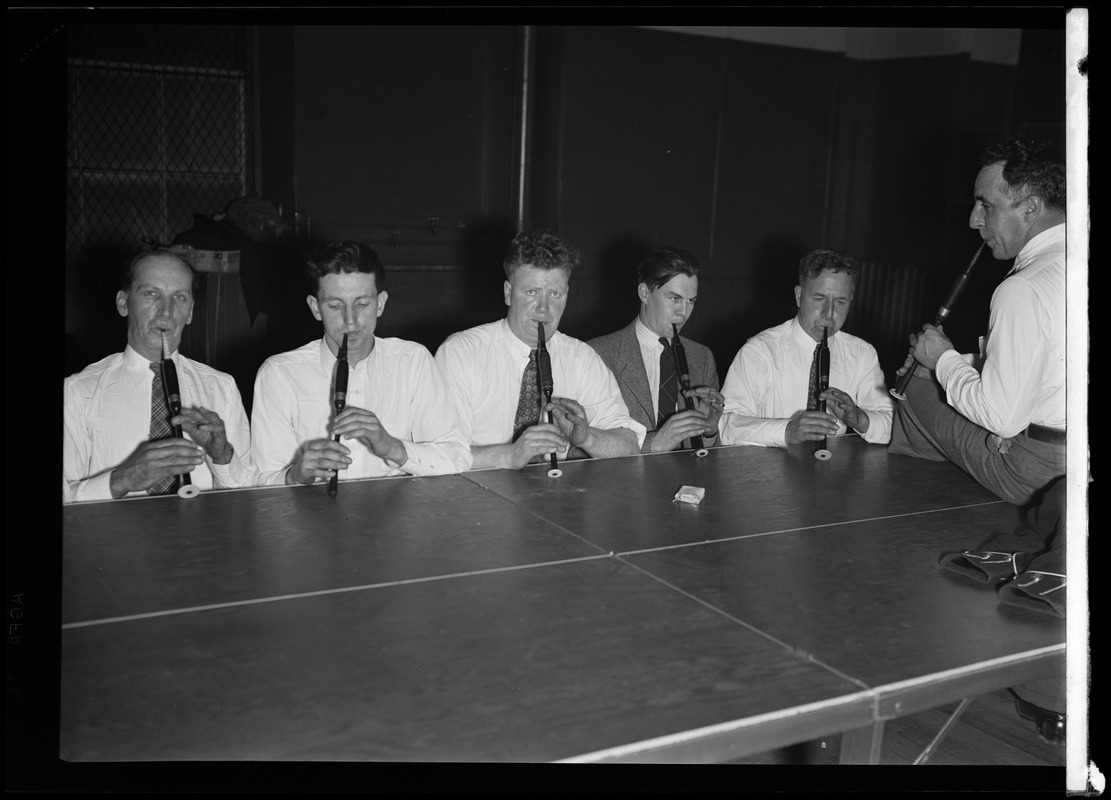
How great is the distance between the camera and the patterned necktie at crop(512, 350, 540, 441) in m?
3.33

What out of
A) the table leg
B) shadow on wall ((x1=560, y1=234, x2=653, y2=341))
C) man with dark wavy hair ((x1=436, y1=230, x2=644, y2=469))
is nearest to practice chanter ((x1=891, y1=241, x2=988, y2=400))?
man with dark wavy hair ((x1=436, y1=230, x2=644, y2=469))

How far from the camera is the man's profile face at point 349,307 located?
2.95 meters

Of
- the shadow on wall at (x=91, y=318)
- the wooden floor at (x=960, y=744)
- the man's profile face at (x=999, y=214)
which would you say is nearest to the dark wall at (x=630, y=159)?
the shadow on wall at (x=91, y=318)

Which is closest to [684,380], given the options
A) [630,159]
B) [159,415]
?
[159,415]

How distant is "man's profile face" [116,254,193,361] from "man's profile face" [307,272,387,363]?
36 centimetres

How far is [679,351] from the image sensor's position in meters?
3.37

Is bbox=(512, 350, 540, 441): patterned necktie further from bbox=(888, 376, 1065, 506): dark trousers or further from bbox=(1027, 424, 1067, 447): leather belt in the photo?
bbox=(1027, 424, 1067, 447): leather belt

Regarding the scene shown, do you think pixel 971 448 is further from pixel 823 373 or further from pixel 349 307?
pixel 349 307

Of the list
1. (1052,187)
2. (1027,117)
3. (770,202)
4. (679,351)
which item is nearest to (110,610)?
(679,351)

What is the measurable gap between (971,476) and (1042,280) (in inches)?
22.9

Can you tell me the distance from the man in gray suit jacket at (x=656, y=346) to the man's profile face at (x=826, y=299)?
16.6 inches

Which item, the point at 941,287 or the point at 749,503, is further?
the point at 941,287

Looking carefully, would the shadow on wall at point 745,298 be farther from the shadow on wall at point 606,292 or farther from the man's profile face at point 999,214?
the man's profile face at point 999,214

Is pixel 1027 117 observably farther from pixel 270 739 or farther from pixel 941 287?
pixel 270 739
